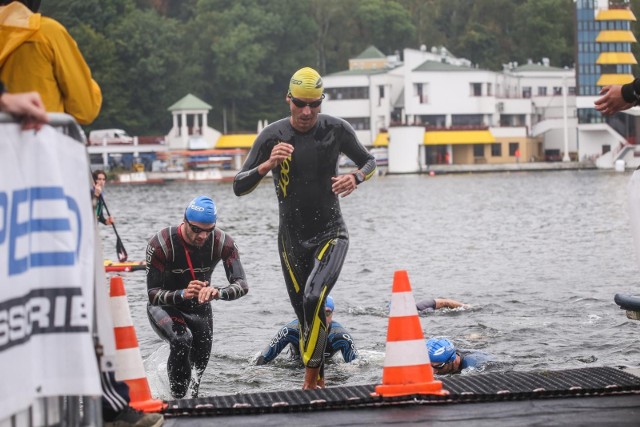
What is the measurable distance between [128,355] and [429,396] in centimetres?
177

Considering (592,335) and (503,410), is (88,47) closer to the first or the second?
(592,335)

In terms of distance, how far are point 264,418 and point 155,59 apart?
412 feet

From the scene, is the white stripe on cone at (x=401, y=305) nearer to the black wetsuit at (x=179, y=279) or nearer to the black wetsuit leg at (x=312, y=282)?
the black wetsuit leg at (x=312, y=282)

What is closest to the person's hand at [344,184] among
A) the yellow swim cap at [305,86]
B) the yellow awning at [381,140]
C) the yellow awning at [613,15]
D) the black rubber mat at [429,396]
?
the yellow swim cap at [305,86]

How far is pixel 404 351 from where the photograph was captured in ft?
26.4

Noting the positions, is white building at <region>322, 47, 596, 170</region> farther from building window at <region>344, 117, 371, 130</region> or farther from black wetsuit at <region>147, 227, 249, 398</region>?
black wetsuit at <region>147, 227, 249, 398</region>

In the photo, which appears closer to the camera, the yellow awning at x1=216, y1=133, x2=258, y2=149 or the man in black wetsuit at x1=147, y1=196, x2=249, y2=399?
the man in black wetsuit at x1=147, y1=196, x2=249, y2=399

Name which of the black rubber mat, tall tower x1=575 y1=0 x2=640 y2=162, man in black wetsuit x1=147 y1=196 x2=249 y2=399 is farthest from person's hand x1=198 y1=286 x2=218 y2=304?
tall tower x1=575 y1=0 x2=640 y2=162

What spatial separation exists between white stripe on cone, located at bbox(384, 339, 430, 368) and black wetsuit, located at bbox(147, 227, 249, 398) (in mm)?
2928

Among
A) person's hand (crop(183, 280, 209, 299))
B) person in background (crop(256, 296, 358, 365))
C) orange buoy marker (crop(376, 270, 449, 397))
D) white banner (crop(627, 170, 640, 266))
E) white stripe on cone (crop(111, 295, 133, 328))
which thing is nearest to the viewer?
white banner (crop(627, 170, 640, 266))

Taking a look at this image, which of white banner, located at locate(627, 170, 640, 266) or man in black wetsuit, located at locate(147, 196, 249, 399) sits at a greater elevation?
white banner, located at locate(627, 170, 640, 266)

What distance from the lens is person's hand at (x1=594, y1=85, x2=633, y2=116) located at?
785cm

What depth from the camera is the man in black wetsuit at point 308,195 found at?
1023 cm

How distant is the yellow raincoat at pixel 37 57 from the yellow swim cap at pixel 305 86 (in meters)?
3.98
